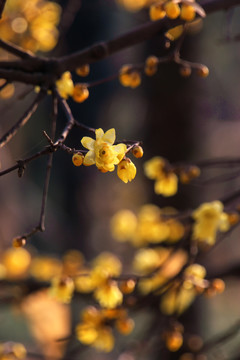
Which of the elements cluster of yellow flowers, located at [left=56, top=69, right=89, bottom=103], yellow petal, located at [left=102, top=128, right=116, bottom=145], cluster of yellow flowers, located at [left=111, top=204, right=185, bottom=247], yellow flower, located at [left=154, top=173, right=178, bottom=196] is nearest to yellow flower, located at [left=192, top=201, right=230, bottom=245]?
yellow flower, located at [left=154, top=173, right=178, bottom=196]

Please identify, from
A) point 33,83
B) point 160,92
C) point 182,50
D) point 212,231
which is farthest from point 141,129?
point 33,83

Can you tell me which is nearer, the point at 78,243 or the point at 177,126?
the point at 177,126

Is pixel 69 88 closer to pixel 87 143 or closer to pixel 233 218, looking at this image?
pixel 87 143

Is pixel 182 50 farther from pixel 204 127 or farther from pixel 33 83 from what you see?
pixel 33 83

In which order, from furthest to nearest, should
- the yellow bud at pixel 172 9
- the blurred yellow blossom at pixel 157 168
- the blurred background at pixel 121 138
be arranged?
the blurred background at pixel 121 138 < the blurred yellow blossom at pixel 157 168 < the yellow bud at pixel 172 9

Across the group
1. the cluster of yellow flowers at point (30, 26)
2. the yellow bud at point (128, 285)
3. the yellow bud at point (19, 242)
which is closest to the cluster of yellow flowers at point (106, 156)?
the yellow bud at point (19, 242)

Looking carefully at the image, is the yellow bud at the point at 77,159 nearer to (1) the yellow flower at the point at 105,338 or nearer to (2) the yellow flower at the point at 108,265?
(2) the yellow flower at the point at 108,265

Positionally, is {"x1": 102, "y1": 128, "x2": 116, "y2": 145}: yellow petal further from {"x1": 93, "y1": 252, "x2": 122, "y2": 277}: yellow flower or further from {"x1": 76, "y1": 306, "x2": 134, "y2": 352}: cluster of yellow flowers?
{"x1": 76, "y1": 306, "x2": 134, "y2": 352}: cluster of yellow flowers
